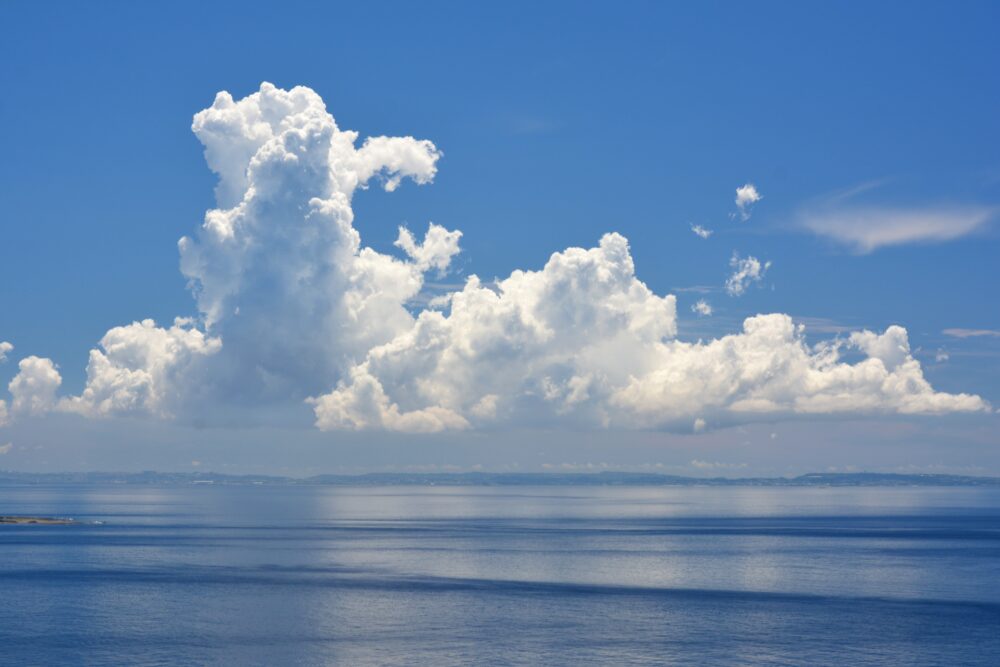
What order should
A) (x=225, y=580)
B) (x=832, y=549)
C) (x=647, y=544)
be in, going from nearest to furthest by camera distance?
(x=225, y=580)
(x=832, y=549)
(x=647, y=544)

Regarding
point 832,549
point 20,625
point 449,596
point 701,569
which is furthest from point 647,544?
point 20,625

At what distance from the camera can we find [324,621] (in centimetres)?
9531

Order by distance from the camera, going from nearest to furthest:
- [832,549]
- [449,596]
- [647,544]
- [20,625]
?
[20,625] < [449,596] < [832,549] < [647,544]

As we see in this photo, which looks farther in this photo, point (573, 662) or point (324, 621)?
point (324, 621)

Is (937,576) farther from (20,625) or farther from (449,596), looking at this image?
(20,625)

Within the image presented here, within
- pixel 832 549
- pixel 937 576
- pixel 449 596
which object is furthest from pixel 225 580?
pixel 832 549

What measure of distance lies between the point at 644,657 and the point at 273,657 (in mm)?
27642

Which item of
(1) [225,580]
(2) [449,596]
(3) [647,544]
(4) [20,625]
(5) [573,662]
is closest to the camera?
(5) [573,662]

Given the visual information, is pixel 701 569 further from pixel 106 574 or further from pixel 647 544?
pixel 106 574

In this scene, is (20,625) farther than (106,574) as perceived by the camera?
No

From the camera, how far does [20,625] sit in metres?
92.6

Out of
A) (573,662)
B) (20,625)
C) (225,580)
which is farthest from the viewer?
(225,580)

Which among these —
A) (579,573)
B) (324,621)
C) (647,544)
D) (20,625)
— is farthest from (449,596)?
(647,544)

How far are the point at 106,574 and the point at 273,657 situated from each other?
62475mm
